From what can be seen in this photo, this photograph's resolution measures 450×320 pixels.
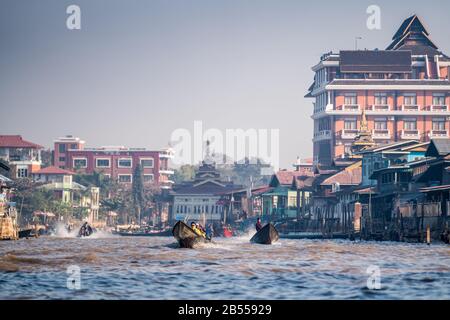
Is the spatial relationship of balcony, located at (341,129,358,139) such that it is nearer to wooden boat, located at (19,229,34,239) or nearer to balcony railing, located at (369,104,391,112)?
balcony railing, located at (369,104,391,112)

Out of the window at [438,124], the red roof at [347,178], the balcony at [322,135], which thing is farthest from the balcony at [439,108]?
the red roof at [347,178]

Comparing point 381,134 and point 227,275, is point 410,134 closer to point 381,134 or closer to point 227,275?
point 381,134

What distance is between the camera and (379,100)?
131125 mm

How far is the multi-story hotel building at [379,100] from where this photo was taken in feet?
426

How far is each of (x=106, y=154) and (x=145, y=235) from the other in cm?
6651

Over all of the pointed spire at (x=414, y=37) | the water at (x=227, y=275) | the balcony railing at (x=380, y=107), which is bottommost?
the water at (x=227, y=275)

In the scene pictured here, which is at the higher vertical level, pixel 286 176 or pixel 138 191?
pixel 286 176

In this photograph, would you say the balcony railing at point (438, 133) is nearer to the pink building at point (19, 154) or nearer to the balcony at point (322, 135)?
the balcony at point (322, 135)

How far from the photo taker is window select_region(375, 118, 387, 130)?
428 ft

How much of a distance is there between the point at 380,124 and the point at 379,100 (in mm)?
3183

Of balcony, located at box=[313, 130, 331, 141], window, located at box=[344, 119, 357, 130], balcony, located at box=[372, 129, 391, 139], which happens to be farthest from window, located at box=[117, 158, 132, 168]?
balcony, located at box=[372, 129, 391, 139]

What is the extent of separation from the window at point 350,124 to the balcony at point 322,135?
236 centimetres

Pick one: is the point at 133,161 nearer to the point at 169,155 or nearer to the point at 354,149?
the point at 169,155

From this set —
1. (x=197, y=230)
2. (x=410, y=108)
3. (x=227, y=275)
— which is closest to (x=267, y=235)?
(x=197, y=230)
